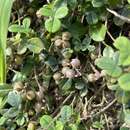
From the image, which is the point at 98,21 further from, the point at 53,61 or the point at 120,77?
the point at 120,77

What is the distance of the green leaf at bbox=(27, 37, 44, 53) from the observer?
54.3 inches

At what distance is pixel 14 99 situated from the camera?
53.6 inches

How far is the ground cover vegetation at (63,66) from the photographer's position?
4.41ft

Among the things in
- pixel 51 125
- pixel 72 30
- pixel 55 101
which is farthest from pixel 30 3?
pixel 51 125

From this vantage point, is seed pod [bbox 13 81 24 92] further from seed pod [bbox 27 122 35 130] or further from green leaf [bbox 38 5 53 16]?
green leaf [bbox 38 5 53 16]

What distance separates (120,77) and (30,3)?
0.56 metres

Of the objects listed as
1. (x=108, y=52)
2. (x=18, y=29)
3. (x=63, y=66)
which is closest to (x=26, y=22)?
(x=18, y=29)

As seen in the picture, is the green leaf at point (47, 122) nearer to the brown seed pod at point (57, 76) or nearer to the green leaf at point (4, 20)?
the brown seed pod at point (57, 76)

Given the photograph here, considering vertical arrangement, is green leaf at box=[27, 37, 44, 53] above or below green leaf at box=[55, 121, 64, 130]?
above

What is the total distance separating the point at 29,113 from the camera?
4.72 feet

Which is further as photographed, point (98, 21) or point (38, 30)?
point (38, 30)

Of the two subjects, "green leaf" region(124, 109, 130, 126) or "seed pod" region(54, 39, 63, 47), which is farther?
"seed pod" region(54, 39, 63, 47)

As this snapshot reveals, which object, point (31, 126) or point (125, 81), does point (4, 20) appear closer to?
point (31, 126)

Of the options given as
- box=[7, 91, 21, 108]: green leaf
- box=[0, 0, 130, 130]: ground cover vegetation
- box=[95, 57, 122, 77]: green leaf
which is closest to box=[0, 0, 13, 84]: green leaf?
box=[0, 0, 130, 130]: ground cover vegetation
